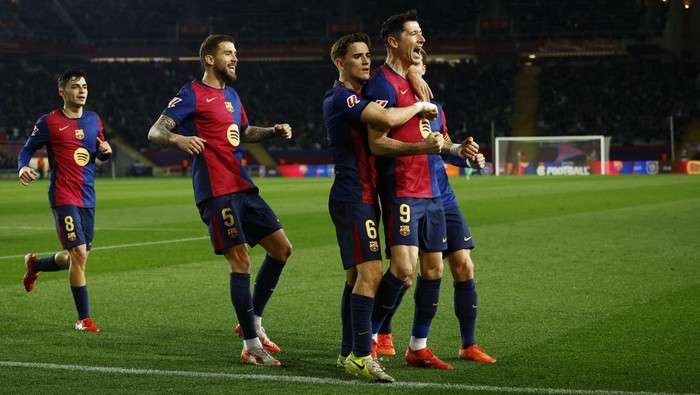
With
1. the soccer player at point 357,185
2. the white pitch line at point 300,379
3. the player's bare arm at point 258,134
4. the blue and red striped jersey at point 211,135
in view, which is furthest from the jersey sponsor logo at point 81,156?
the soccer player at point 357,185

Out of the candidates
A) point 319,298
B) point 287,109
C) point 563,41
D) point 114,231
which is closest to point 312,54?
point 287,109

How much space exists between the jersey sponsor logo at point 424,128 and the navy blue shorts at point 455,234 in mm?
776

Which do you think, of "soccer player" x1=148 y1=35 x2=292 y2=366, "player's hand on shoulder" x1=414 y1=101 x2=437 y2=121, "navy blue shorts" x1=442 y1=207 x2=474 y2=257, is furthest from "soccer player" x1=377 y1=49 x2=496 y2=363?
"soccer player" x1=148 y1=35 x2=292 y2=366

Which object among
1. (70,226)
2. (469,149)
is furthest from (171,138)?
(70,226)

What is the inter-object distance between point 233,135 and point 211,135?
0.18 metres

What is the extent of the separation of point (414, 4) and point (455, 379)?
59.5 meters

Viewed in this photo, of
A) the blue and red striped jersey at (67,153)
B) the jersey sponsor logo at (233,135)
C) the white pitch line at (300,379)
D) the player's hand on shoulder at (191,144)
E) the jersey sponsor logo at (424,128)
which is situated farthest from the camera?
the blue and red striped jersey at (67,153)

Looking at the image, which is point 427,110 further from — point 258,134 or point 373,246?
point 258,134

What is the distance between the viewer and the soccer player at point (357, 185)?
20.9 feet

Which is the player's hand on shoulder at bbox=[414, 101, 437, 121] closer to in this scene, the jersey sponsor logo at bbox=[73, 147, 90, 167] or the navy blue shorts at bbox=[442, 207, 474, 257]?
the navy blue shorts at bbox=[442, 207, 474, 257]

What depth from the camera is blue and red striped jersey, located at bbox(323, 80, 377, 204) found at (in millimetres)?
6484

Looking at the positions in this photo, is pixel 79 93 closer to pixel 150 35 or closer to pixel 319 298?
pixel 319 298

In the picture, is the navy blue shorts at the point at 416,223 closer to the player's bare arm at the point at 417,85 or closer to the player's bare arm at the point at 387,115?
the player's bare arm at the point at 387,115

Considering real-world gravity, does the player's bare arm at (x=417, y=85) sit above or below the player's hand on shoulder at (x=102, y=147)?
above
